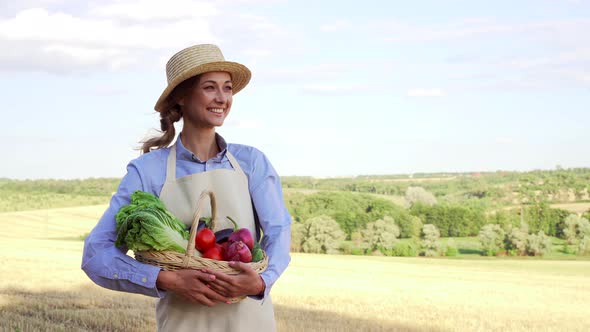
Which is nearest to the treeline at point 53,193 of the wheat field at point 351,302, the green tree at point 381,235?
the green tree at point 381,235

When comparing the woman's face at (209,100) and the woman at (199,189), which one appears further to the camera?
the woman's face at (209,100)

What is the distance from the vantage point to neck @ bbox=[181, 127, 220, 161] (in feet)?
13.1

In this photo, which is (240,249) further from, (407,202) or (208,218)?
(407,202)

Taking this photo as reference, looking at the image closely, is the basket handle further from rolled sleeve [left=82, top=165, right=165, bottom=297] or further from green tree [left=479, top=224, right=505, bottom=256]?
green tree [left=479, top=224, right=505, bottom=256]

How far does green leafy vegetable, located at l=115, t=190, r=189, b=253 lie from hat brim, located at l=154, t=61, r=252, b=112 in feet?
2.08

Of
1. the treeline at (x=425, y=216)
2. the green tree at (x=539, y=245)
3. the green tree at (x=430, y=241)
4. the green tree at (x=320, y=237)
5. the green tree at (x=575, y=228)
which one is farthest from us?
the treeline at (x=425, y=216)

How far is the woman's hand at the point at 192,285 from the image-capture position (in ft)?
11.3

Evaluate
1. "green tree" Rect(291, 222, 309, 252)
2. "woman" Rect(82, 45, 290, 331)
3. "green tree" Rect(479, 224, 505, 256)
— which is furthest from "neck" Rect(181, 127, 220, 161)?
"green tree" Rect(479, 224, 505, 256)

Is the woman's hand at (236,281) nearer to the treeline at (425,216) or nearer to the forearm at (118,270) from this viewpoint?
the forearm at (118,270)

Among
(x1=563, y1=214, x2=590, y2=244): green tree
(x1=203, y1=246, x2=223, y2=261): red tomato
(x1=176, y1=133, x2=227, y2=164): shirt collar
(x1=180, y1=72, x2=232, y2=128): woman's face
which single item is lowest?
(x1=563, y1=214, x2=590, y2=244): green tree

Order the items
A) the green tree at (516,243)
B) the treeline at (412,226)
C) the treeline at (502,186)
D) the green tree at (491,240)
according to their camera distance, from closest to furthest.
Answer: the treeline at (412,226) < the green tree at (491,240) < the green tree at (516,243) < the treeline at (502,186)

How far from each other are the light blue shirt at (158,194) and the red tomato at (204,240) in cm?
22

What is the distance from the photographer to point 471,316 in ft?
47.3

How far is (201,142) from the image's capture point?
4.00 m
